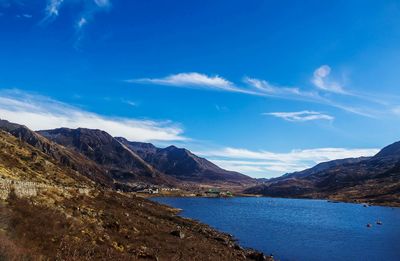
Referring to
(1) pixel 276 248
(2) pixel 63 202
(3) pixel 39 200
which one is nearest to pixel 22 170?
(2) pixel 63 202

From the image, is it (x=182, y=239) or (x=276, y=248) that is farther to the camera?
(x=276, y=248)

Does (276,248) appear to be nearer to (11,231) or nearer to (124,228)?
(124,228)

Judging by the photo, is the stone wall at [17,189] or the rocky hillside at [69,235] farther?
the stone wall at [17,189]

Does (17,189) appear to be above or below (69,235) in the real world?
above

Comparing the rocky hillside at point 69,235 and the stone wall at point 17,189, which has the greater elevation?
the stone wall at point 17,189

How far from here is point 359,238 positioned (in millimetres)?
108500

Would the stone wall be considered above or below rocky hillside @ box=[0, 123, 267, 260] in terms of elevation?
above

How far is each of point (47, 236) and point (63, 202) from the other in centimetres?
2164

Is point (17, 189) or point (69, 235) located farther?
point (17, 189)

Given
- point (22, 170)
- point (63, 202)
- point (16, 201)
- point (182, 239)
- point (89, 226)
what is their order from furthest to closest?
point (22, 170) < point (182, 239) < point (63, 202) < point (89, 226) < point (16, 201)

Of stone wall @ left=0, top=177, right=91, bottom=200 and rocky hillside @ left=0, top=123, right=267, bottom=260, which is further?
stone wall @ left=0, top=177, right=91, bottom=200

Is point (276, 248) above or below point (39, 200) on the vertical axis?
below

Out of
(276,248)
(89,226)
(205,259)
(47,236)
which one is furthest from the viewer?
(276,248)

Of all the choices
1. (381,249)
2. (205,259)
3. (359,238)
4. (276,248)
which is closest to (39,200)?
(205,259)
